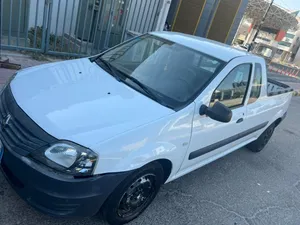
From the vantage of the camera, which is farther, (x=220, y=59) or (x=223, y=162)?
(x=223, y=162)

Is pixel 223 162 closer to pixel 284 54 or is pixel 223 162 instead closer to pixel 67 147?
pixel 67 147

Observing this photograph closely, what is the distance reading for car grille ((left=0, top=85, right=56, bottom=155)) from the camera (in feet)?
6.70

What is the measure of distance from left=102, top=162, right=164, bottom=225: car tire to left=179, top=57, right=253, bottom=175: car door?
0.42 metres

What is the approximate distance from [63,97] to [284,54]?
62.7 meters

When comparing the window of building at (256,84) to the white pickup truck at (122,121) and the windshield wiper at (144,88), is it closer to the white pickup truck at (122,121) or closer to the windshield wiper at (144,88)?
the white pickup truck at (122,121)

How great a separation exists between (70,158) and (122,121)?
507mm

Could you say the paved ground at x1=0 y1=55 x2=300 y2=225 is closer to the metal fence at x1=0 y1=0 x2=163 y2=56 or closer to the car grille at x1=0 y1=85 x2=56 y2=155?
the car grille at x1=0 y1=85 x2=56 y2=155

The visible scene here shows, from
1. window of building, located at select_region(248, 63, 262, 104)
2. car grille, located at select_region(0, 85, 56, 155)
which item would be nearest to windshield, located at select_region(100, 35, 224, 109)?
window of building, located at select_region(248, 63, 262, 104)

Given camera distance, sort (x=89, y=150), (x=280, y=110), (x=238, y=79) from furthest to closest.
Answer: (x=280, y=110) → (x=238, y=79) → (x=89, y=150)

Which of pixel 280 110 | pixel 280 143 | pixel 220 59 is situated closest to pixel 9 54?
pixel 220 59

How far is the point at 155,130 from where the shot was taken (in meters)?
2.34

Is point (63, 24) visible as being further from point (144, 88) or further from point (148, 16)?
point (144, 88)

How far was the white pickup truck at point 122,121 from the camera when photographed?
2.02m

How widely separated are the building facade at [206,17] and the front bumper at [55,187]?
33.7 ft
